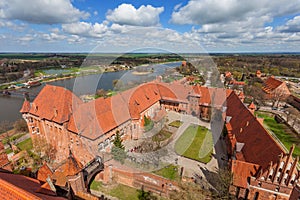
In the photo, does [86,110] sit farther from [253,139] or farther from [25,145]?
[253,139]

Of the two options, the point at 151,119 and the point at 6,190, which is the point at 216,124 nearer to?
the point at 151,119

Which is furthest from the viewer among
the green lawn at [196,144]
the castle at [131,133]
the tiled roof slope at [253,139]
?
the green lawn at [196,144]

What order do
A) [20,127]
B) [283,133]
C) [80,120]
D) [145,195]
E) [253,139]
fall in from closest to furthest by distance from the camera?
[145,195] → [253,139] → [80,120] → [283,133] → [20,127]

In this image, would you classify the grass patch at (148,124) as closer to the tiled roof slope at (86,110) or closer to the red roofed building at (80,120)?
the red roofed building at (80,120)

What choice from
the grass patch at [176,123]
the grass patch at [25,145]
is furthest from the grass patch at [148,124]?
the grass patch at [25,145]

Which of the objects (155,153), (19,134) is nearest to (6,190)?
(155,153)

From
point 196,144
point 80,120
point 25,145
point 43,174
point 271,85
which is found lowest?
point 25,145

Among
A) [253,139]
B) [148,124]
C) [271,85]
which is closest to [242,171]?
[253,139]
